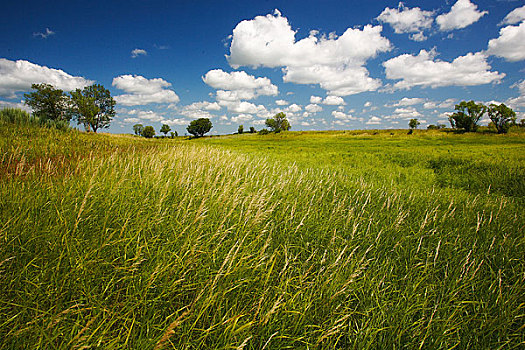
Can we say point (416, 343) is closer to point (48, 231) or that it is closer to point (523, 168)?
point (48, 231)

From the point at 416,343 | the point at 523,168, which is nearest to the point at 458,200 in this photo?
the point at 416,343

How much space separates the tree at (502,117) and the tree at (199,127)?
107 meters

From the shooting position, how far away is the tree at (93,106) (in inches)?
1855

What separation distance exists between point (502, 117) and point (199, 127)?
111622 millimetres

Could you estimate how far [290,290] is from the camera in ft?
7.40

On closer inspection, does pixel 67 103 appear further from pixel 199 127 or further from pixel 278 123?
pixel 278 123

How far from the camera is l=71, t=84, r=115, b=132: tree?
155 ft

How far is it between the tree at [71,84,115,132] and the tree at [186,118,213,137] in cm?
4733

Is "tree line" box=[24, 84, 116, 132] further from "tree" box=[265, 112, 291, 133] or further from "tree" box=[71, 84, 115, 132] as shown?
"tree" box=[265, 112, 291, 133]

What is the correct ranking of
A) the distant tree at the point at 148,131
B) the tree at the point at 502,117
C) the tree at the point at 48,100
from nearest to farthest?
the tree at the point at 48,100 < the tree at the point at 502,117 < the distant tree at the point at 148,131

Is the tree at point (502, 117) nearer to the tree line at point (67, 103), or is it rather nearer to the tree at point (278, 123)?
the tree at point (278, 123)

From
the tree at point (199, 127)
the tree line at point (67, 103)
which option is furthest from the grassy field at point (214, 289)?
the tree at point (199, 127)

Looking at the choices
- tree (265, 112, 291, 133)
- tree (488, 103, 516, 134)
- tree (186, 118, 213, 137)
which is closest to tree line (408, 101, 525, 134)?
tree (488, 103, 516, 134)

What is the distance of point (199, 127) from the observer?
10562 cm
